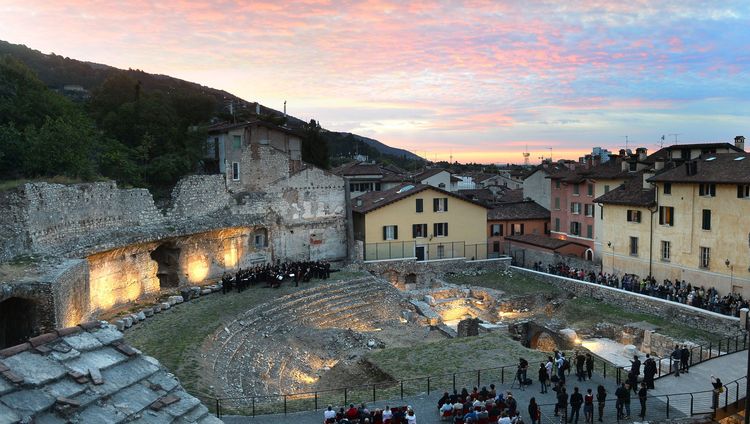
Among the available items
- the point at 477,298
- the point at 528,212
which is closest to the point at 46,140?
the point at 477,298

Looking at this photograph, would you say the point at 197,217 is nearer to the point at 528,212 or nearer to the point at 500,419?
the point at 500,419

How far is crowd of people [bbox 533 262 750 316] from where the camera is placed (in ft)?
102

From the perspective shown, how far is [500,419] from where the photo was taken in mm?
16531

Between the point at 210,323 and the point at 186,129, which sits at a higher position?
the point at 186,129

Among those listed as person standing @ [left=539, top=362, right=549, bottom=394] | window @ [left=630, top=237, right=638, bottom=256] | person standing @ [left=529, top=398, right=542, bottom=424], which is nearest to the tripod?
person standing @ [left=539, top=362, right=549, bottom=394]

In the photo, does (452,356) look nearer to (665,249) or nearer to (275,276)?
(275,276)

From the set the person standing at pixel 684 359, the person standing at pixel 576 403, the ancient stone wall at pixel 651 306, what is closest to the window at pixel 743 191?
the ancient stone wall at pixel 651 306

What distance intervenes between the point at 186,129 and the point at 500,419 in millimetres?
35521

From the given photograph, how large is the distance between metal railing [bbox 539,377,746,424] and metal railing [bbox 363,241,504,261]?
28257 millimetres

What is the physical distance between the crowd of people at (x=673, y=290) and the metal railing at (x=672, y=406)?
11.3 meters

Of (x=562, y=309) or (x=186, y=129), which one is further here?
(x=186, y=129)

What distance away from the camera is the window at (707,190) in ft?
113

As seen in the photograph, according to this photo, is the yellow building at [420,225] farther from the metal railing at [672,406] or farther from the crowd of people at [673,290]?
the metal railing at [672,406]

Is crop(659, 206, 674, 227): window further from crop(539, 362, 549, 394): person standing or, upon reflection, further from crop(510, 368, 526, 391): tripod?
crop(510, 368, 526, 391): tripod
